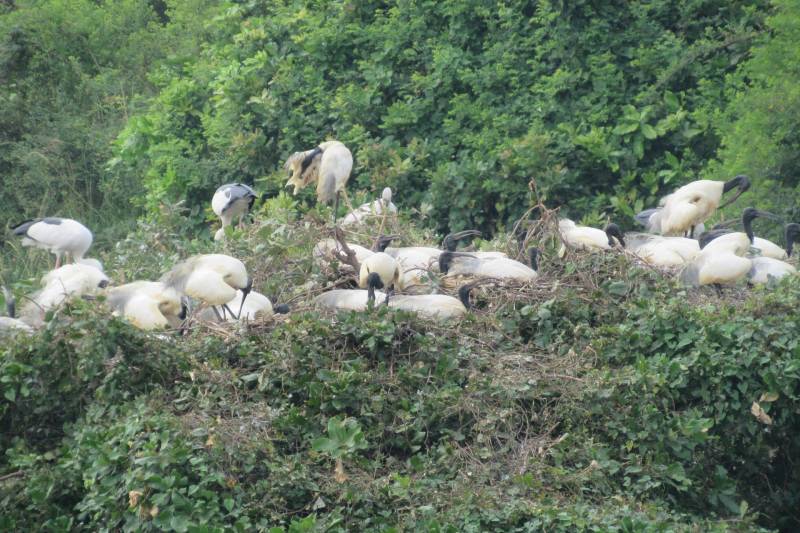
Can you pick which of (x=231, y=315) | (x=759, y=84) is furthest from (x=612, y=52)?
(x=231, y=315)

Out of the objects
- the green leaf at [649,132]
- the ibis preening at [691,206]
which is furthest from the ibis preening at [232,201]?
the green leaf at [649,132]

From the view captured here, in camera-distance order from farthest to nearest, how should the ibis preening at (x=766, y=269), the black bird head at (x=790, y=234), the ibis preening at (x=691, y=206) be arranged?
the ibis preening at (x=691, y=206) < the black bird head at (x=790, y=234) < the ibis preening at (x=766, y=269)

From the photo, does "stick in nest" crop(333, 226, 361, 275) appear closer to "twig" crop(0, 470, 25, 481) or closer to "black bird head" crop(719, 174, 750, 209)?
"twig" crop(0, 470, 25, 481)

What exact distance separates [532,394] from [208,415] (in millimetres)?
1355

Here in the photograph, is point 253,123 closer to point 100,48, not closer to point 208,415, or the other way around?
point 100,48

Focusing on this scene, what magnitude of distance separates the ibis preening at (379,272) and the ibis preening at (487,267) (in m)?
0.42

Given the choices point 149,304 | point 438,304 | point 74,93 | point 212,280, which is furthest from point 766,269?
point 74,93

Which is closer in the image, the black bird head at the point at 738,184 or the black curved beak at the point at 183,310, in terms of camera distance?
the black curved beak at the point at 183,310

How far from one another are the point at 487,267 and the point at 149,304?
1794 millimetres

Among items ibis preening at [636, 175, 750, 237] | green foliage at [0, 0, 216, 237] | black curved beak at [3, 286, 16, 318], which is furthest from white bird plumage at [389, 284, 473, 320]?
green foliage at [0, 0, 216, 237]

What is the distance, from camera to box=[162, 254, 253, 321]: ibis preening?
256 inches

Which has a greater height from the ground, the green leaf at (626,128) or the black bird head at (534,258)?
the black bird head at (534,258)

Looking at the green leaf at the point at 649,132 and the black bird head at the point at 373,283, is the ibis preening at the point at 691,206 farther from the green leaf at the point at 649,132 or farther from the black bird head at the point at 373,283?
the black bird head at the point at 373,283

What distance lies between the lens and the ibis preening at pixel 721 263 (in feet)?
22.5
